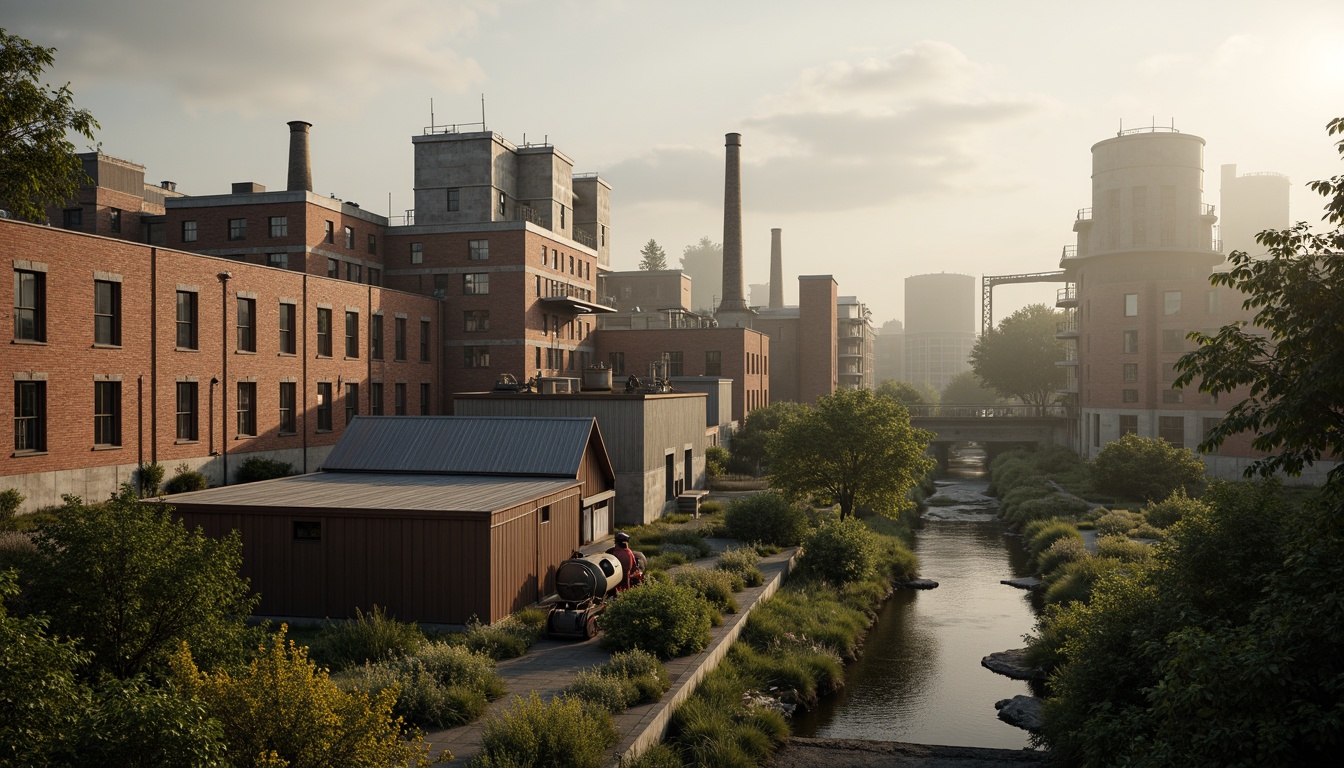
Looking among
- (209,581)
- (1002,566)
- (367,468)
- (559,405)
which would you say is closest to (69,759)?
(209,581)

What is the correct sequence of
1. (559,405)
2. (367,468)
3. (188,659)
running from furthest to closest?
(559,405) → (367,468) → (188,659)

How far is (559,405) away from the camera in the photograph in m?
34.2

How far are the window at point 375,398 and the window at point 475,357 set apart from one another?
8.06 metres

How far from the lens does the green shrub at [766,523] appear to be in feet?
109

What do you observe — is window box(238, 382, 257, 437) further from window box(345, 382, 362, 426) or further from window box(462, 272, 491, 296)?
window box(462, 272, 491, 296)

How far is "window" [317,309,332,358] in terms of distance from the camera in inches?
1778

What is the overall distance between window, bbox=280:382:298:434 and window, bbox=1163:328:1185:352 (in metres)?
57.3

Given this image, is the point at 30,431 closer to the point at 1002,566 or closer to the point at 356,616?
the point at 356,616

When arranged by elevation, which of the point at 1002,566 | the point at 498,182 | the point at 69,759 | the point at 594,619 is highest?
the point at 498,182

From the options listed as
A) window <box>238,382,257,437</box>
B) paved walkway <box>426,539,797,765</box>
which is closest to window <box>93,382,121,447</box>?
window <box>238,382,257,437</box>

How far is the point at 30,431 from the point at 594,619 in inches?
869

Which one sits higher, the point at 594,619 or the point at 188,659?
the point at 188,659

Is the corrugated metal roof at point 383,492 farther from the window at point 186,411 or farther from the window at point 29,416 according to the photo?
the window at point 186,411

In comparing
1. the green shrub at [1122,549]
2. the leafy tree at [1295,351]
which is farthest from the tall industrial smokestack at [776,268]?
the leafy tree at [1295,351]
